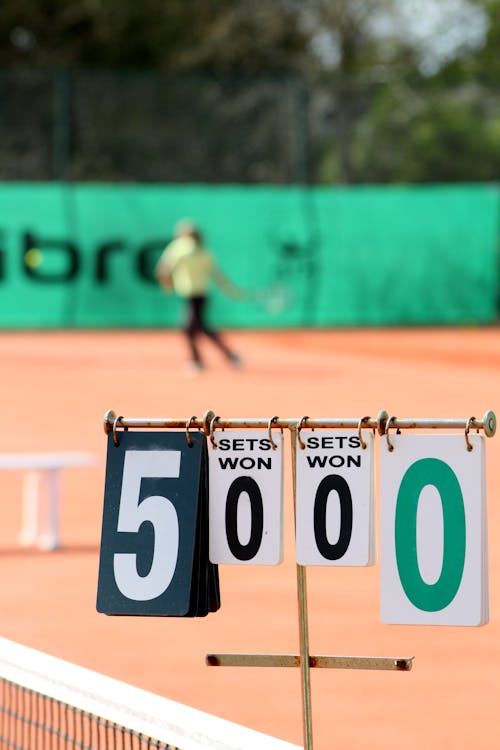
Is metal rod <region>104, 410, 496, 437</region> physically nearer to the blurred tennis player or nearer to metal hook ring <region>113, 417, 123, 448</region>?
metal hook ring <region>113, 417, 123, 448</region>

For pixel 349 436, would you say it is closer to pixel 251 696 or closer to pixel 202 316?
pixel 251 696

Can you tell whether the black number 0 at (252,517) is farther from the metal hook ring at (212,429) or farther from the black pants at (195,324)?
the black pants at (195,324)

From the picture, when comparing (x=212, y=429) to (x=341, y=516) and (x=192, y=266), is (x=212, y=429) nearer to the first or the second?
(x=341, y=516)

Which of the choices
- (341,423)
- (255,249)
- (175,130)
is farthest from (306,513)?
(175,130)

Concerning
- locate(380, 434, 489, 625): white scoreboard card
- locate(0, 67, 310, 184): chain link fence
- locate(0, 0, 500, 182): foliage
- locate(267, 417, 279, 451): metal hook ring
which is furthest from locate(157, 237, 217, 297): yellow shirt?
locate(380, 434, 489, 625): white scoreboard card

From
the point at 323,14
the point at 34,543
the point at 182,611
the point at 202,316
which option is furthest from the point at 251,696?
the point at 323,14

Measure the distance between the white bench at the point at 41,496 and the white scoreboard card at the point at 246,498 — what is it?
486cm

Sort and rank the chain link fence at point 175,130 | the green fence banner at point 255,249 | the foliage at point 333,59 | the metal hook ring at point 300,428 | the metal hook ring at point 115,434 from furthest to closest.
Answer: the foliage at point 333,59, the chain link fence at point 175,130, the green fence banner at point 255,249, the metal hook ring at point 115,434, the metal hook ring at point 300,428

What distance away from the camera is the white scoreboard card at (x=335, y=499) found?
292 cm

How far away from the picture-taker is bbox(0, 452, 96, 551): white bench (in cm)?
787

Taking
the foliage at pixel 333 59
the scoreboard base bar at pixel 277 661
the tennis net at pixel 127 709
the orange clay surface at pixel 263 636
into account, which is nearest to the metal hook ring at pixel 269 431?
the scoreboard base bar at pixel 277 661

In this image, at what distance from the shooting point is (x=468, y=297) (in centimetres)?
2730

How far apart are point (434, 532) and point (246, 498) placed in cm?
35

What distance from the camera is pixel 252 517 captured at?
9.88 ft
